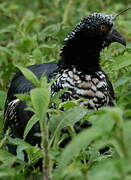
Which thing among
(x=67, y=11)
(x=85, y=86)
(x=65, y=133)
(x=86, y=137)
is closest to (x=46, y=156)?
(x=86, y=137)

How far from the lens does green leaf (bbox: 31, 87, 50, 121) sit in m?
2.79

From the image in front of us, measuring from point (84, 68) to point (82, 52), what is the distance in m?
0.09

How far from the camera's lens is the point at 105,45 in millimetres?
4152

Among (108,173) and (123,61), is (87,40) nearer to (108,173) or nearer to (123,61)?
(123,61)

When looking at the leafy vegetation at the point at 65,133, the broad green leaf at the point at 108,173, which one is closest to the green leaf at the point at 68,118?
the leafy vegetation at the point at 65,133

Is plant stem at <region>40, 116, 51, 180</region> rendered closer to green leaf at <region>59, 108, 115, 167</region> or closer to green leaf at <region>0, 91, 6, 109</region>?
green leaf at <region>59, 108, 115, 167</region>

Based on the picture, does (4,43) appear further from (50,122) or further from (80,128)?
(50,122)

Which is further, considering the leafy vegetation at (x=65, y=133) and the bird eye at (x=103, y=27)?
the bird eye at (x=103, y=27)

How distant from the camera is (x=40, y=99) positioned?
2.81 meters

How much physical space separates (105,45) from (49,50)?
1270 mm

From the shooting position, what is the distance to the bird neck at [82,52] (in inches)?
160

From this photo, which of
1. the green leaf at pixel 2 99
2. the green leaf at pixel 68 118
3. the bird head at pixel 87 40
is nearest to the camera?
the green leaf at pixel 68 118

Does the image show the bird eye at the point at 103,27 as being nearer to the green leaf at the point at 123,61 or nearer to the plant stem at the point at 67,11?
the green leaf at the point at 123,61

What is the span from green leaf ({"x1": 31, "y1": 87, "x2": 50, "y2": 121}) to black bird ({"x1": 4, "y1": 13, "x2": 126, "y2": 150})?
3.62 ft
